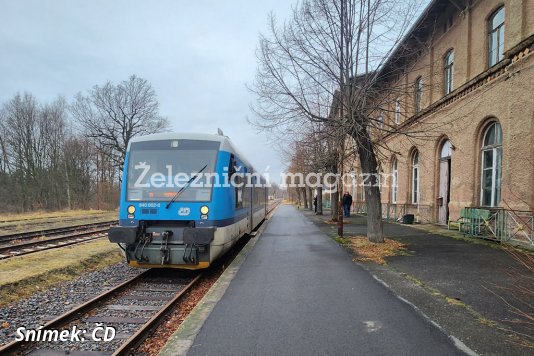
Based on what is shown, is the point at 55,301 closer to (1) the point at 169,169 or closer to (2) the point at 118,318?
(2) the point at 118,318

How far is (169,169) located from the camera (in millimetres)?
7793

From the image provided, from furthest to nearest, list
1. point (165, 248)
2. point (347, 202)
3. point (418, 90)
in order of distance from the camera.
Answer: point (347, 202)
point (418, 90)
point (165, 248)

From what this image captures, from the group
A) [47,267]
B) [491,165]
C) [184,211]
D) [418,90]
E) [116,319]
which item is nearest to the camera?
[116,319]

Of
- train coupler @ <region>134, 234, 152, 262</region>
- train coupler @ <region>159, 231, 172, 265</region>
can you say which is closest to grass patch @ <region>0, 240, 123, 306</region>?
train coupler @ <region>134, 234, 152, 262</region>

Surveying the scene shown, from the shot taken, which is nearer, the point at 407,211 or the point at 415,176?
the point at 415,176

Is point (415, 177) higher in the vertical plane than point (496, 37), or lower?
lower

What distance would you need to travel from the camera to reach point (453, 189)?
51.6 feet

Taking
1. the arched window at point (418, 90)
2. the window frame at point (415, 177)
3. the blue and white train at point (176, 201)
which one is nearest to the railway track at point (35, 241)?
the blue and white train at point (176, 201)

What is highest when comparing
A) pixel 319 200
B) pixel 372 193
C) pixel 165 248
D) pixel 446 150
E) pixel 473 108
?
pixel 473 108

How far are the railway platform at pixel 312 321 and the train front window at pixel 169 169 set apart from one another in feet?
6.89

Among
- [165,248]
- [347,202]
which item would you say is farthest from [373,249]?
[347,202]

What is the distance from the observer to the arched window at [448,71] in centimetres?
1647

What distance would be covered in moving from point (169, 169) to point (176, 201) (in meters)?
0.79

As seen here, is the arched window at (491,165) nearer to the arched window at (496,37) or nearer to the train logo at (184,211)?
the arched window at (496,37)
